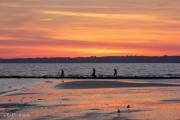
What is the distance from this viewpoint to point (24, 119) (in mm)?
23625

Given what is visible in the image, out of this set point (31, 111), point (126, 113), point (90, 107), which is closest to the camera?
point (126, 113)

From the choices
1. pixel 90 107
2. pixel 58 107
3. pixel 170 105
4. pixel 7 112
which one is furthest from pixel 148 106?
pixel 7 112

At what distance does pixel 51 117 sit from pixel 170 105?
8.66 metres

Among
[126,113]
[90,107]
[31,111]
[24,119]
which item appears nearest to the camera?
[24,119]

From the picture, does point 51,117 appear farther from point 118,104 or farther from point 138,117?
point 118,104

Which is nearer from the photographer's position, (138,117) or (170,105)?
(138,117)

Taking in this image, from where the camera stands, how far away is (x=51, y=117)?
955 inches

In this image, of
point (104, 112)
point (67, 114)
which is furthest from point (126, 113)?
point (67, 114)

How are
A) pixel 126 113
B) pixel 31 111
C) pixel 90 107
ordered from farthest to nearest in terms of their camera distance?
pixel 90 107 → pixel 31 111 → pixel 126 113

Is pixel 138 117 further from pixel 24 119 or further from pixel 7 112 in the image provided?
pixel 7 112

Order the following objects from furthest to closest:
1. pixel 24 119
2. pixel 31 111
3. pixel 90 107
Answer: pixel 90 107, pixel 31 111, pixel 24 119

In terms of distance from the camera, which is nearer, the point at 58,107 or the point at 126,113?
the point at 126,113

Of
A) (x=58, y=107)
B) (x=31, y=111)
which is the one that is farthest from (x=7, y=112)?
(x=58, y=107)

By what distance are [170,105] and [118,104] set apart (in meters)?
3.55
